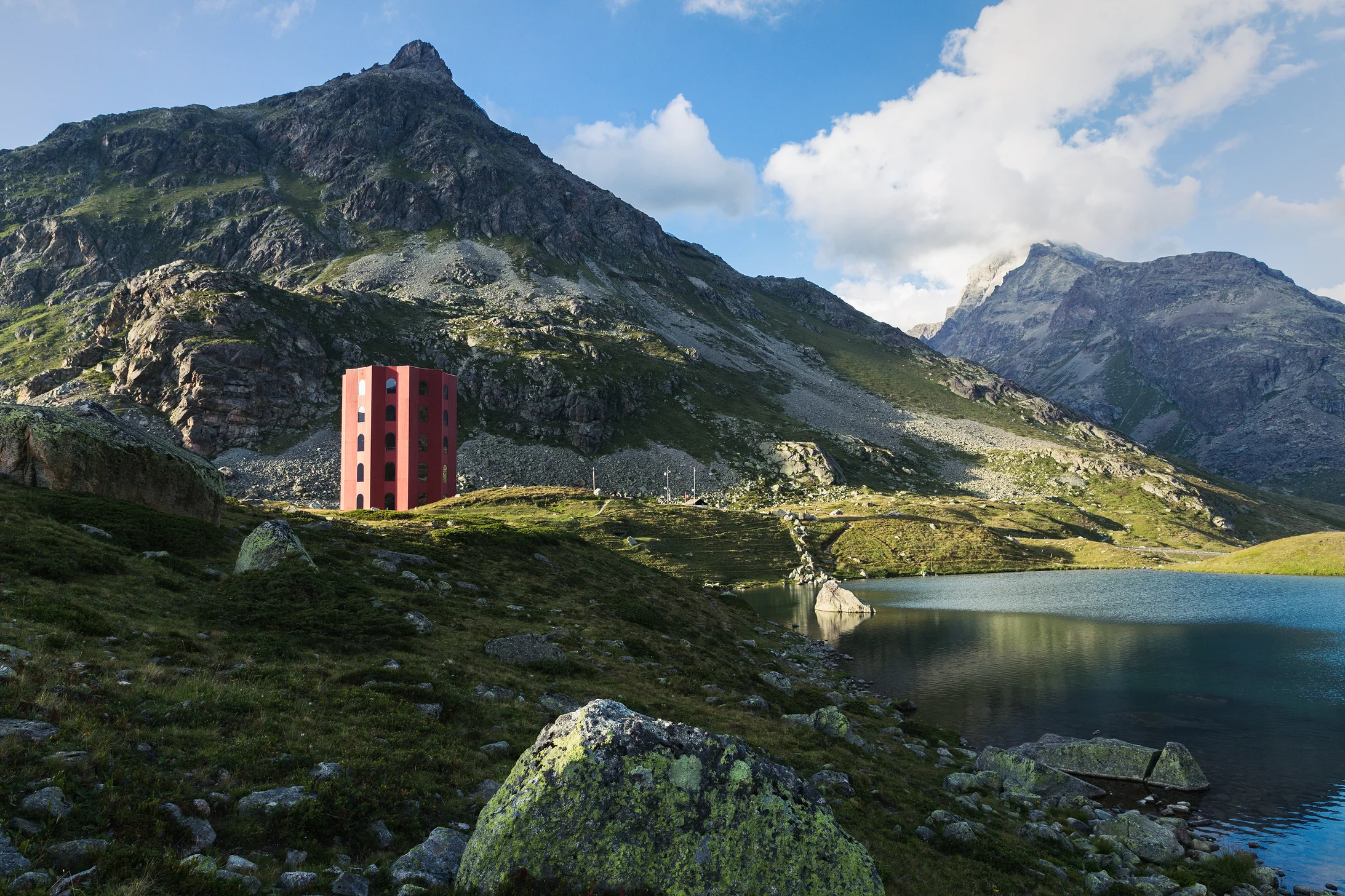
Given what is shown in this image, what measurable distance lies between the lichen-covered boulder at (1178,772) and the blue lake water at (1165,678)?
0.65 meters

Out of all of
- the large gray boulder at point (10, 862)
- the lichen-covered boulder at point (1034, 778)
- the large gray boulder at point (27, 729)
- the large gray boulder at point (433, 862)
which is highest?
the large gray boulder at point (27, 729)

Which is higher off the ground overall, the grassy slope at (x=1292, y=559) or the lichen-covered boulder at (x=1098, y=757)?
the lichen-covered boulder at (x=1098, y=757)

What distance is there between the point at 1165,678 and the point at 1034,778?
109ft

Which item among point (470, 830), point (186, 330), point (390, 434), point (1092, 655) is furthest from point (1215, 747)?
point (186, 330)

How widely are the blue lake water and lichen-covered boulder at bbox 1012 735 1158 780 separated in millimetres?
1368

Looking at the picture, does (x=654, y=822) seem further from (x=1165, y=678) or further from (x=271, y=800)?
(x=1165, y=678)

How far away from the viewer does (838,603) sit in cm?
8612

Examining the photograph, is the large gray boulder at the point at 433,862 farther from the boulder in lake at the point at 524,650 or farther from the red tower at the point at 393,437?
the red tower at the point at 393,437

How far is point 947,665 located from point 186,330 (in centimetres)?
21015

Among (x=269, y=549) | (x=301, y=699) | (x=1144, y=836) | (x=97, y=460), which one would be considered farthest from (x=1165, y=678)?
(x=97, y=460)

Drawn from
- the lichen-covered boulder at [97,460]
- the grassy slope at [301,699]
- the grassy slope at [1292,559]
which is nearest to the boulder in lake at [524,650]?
the grassy slope at [301,699]

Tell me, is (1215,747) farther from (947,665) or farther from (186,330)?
(186,330)

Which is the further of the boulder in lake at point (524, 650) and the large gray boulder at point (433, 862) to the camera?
the boulder in lake at point (524, 650)

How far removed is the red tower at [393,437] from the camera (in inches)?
4454
